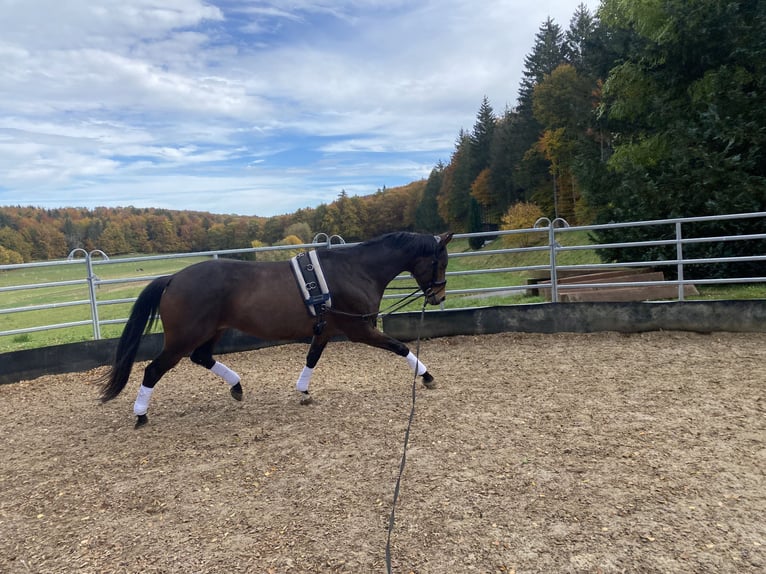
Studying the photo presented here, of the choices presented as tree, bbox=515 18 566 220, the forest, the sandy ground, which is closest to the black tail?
the sandy ground

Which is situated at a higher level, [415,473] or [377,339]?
[377,339]

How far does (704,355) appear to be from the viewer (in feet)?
17.6

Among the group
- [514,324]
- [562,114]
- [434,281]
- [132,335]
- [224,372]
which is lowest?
[514,324]

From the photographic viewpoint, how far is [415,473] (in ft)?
10.3

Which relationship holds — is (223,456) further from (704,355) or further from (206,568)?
(704,355)

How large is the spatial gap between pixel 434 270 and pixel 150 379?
2.81 m

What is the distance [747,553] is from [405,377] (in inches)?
138

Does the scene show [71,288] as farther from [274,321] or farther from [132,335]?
[274,321]

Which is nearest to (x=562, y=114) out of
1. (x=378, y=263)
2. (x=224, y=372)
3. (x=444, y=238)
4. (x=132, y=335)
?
(x=444, y=238)

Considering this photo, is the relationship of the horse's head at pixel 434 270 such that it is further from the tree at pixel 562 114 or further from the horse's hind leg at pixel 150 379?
the tree at pixel 562 114

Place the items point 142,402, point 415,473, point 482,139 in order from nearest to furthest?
point 415,473 < point 142,402 < point 482,139

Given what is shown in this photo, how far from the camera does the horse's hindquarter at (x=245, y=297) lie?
4289mm

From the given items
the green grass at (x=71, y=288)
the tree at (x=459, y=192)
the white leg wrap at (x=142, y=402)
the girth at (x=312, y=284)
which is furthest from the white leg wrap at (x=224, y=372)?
the tree at (x=459, y=192)

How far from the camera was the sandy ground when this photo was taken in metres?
2.35
